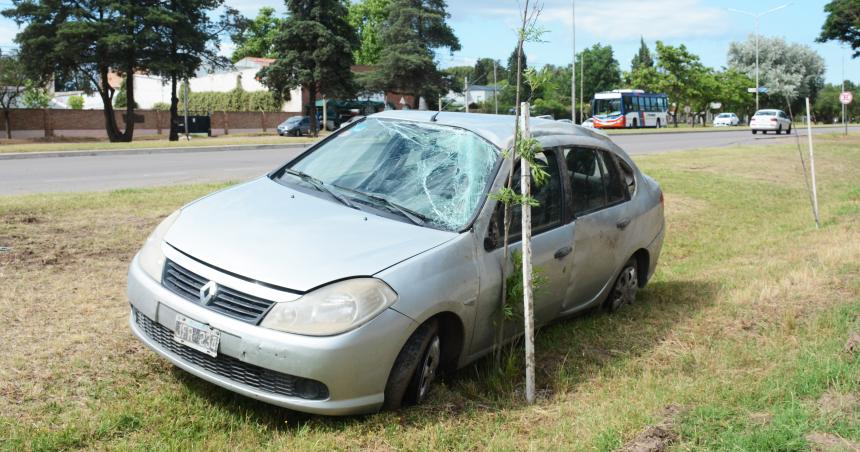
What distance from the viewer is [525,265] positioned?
163 inches

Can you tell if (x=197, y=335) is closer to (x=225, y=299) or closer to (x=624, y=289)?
(x=225, y=299)

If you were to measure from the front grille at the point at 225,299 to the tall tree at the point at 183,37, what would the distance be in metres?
39.7

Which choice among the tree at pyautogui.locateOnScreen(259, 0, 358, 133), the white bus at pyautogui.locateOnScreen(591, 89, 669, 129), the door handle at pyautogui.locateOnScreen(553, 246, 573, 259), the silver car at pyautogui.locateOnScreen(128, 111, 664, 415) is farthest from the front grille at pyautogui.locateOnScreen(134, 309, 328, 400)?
the white bus at pyautogui.locateOnScreen(591, 89, 669, 129)

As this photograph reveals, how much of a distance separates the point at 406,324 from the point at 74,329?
230cm

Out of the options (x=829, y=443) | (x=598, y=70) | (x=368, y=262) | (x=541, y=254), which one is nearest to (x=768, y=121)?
(x=541, y=254)

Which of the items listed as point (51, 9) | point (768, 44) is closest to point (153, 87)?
point (51, 9)

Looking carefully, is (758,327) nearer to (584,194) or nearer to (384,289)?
(584,194)

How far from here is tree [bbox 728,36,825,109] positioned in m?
97.1

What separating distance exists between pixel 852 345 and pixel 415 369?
8.77 feet

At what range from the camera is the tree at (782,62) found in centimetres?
9706

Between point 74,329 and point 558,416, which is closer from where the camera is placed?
point 558,416

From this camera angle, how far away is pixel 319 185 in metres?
4.77

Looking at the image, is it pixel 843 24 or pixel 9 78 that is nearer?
pixel 843 24

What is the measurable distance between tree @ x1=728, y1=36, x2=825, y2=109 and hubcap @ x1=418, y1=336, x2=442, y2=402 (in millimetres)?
100563
